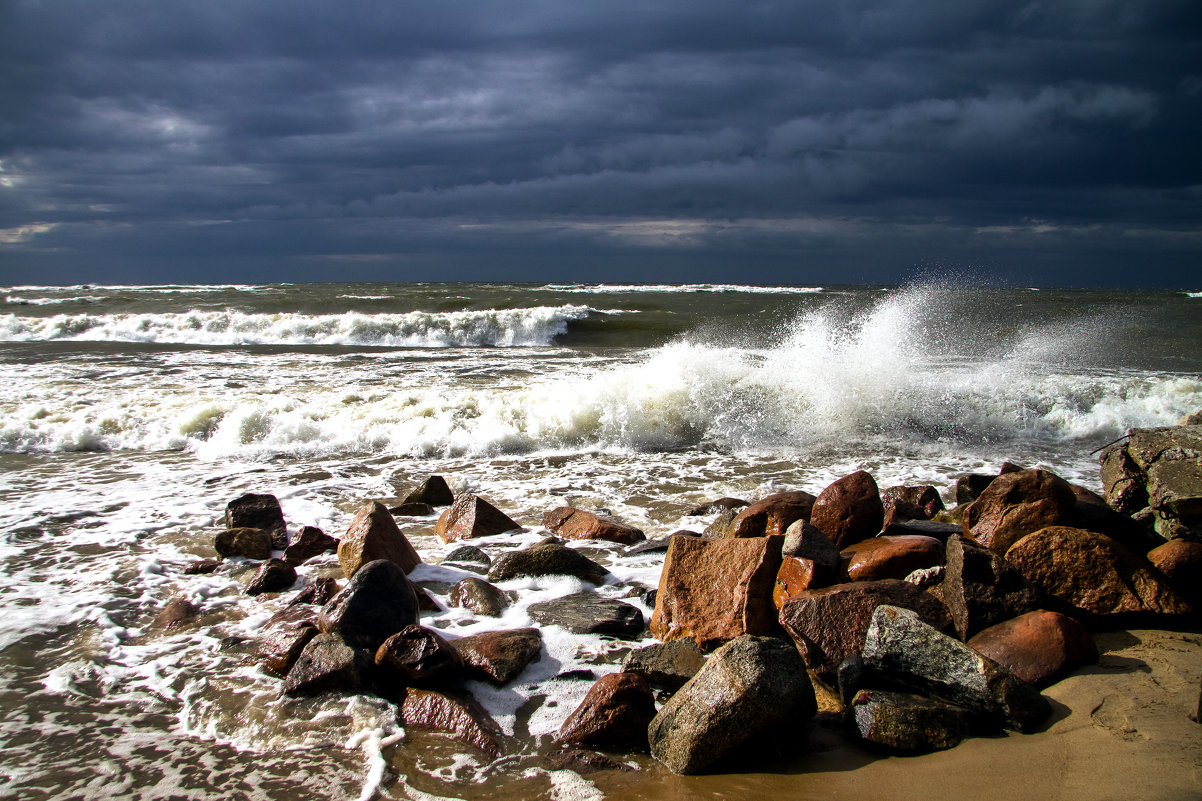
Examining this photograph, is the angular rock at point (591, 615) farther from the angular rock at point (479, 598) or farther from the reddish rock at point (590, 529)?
the reddish rock at point (590, 529)

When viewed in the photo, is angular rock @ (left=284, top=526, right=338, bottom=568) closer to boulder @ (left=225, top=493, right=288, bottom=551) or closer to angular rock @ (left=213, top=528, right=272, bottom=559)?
angular rock @ (left=213, top=528, right=272, bottom=559)

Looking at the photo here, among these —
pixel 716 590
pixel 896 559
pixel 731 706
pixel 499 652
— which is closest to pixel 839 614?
pixel 716 590

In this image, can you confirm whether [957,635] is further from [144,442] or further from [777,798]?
[144,442]

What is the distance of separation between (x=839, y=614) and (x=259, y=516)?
171 inches

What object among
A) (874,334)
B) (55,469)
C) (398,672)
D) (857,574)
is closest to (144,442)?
(55,469)

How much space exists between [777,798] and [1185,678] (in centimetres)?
183

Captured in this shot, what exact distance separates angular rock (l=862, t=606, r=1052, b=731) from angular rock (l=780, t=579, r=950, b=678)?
0.18 metres

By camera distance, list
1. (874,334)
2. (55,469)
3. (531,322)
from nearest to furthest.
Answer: (55,469) → (874,334) → (531,322)

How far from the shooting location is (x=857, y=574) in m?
3.75

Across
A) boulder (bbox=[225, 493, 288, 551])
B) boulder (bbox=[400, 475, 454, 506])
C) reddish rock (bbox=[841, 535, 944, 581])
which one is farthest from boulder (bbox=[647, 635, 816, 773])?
boulder (bbox=[400, 475, 454, 506])

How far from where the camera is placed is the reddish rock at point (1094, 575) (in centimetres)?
323

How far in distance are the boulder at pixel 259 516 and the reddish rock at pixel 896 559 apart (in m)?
4.01

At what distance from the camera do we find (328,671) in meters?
3.09

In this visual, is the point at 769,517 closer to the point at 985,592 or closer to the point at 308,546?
the point at 985,592
